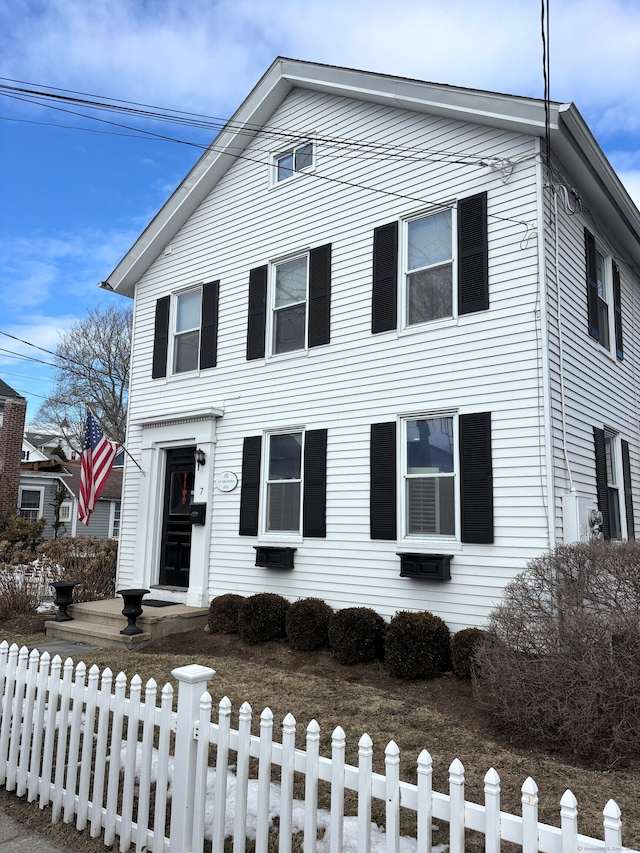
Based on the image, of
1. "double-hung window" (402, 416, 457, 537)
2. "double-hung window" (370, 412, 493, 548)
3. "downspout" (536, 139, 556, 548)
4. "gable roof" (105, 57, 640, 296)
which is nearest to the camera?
"downspout" (536, 139, 556, 548)

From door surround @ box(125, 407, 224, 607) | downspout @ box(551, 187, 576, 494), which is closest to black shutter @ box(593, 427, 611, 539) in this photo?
downspout @ box(551, 187, 576, 494)

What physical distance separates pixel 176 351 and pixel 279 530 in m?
4.01

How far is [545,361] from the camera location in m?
7.02

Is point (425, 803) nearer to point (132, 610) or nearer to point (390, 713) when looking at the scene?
point (390, 713)

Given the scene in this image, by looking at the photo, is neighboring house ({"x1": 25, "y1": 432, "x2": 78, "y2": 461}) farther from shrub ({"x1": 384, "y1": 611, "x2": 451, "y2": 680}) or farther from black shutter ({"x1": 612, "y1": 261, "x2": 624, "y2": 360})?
shrub ({"x1": 384, "y1": 611, "x2": 451, "y2": 680})

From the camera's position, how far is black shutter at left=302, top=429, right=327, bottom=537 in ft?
28.3

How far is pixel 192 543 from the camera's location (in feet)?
33.2

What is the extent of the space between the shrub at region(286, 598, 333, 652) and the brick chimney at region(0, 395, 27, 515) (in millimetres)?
15441

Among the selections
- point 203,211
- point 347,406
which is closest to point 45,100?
point 203,211

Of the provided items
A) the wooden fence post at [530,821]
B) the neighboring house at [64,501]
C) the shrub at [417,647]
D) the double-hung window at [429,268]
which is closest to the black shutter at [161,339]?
the double-hung window at [429,268]

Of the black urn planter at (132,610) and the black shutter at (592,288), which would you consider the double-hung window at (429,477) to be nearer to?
the black shutter at (592,288)

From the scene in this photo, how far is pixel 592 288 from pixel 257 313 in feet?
16.1

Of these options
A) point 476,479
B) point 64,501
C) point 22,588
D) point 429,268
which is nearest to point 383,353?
point 429,268

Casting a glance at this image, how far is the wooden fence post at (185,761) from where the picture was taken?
125 inches
